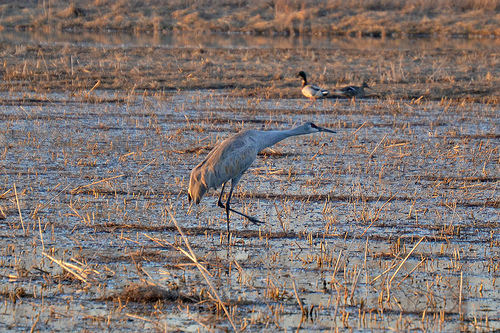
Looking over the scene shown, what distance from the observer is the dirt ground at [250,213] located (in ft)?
14.9

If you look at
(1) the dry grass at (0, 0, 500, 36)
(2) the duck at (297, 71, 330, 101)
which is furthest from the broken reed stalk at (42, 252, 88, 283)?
(1) the dry grass at (0, 0, 500, 36)

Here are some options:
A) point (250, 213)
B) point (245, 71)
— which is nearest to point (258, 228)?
point (250, 213)

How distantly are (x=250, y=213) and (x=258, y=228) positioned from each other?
40cm

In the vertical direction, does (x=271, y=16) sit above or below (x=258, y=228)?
above

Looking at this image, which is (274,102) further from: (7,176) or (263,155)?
(7,176)

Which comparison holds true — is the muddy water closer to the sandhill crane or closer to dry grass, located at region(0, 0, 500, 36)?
the sandhill crane

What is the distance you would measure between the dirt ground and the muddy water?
0.02 metres

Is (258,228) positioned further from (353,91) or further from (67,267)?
(353,91)

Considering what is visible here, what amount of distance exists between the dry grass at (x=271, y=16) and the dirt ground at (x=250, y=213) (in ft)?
65.0

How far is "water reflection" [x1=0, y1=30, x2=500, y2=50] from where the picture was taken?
86.7 feet

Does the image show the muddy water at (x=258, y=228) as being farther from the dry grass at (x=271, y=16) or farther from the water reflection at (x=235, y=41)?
the dry grass at (x=271, y=16)

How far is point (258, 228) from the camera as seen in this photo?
21.0ft

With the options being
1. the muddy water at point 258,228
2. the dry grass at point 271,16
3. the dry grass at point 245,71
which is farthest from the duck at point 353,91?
the dry grass at point 271,16

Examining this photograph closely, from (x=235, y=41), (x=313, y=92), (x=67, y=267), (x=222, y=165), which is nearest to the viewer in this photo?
(x=67, y=267)
